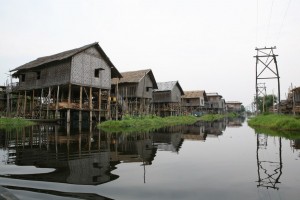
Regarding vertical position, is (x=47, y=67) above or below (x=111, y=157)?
above

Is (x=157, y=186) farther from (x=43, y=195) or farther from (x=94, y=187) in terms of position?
(x=43, y=195)

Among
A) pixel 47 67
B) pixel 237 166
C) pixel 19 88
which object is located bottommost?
pixel 237 166

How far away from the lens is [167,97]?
150 feet

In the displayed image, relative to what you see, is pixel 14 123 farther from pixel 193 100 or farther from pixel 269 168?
pixel 193 100

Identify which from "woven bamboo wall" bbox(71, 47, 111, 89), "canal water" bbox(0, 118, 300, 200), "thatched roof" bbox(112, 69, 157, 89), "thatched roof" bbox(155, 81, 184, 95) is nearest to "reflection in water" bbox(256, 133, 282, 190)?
"canal water" bbox(0, 118, 300, 200)

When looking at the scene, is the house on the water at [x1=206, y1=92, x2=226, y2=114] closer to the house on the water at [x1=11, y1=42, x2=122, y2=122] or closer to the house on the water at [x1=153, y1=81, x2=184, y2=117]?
the house on the water at [x1=153, y1=81, x2=184, y2=117]

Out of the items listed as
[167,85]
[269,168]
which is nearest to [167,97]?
[167,85]

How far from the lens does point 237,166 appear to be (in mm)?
6559

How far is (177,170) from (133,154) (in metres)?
2.50

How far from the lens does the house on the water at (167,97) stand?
45719 millimetres

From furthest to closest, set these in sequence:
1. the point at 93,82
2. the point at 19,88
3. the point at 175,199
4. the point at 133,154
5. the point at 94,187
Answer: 1. the point at 19,88
2. the point at 93,82
3. the point at 133,154
4. the point at 94,187
5. the point at 175,199

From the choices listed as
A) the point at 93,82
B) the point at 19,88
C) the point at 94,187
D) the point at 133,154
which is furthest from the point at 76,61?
the point at 94,187

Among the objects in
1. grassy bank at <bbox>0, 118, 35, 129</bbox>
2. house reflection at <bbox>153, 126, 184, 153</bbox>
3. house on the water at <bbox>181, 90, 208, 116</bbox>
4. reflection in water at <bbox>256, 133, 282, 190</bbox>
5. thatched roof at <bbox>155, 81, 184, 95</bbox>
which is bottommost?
house reflection at <bbox>153, 126, 184, 153</bbox>

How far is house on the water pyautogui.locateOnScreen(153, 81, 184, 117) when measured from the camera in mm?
45719
